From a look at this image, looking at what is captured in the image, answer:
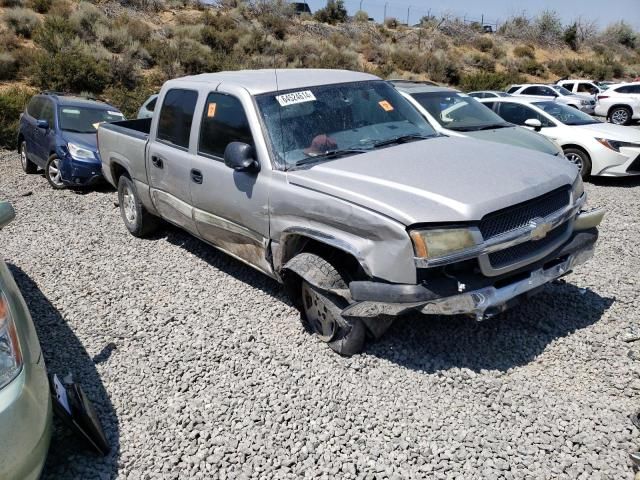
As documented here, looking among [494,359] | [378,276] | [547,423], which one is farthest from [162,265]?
[547,423]

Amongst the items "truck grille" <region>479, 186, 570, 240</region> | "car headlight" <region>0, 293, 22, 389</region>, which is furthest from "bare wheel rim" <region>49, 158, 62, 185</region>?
"truck grille" <region>479, 186, 570, 240</region>

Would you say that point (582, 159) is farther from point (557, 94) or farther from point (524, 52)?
point (524, 52)

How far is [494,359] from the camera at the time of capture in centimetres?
359

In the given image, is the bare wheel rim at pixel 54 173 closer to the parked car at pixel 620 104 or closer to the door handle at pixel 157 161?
the door handle at pixel 157 161

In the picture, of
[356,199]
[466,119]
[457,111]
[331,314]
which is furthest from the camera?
[457,111]

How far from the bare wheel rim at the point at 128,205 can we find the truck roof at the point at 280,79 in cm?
182

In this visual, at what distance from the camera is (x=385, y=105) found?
4508 mm

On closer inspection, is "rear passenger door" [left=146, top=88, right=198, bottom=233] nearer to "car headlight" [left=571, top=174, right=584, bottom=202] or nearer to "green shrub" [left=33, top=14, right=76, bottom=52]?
"car headlight" [left=571, top=174, right=584, bottom=202]

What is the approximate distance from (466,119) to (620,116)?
48.8 feet

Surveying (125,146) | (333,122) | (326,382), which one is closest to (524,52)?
(125,146)

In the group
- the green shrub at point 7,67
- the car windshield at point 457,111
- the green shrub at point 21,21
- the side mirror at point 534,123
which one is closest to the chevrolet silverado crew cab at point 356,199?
the car windshield at point 457,111

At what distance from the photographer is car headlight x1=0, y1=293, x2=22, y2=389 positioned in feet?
7.68

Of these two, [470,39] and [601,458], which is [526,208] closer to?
[601,458]

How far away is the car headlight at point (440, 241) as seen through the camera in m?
2.93
